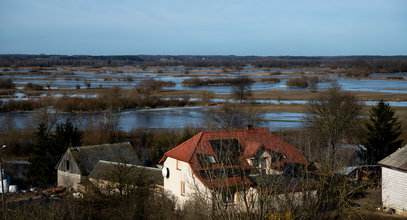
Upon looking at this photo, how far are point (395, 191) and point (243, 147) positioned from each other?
768 centimetres

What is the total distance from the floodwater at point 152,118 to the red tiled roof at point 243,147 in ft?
60.1

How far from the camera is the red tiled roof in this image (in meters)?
10.6

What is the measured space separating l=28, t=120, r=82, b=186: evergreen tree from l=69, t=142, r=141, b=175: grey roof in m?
2.40

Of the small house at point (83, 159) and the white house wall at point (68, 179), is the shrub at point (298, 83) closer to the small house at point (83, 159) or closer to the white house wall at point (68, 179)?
the small house at point (83, 159)

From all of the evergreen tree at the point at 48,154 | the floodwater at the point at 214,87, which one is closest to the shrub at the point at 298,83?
the floodwater at the point at 214,87

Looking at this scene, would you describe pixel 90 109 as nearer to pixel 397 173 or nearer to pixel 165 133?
pixel 165 133

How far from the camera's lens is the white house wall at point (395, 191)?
1623cm

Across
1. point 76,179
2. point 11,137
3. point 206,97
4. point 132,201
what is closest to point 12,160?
point 11,137

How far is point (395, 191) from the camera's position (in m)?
16.5

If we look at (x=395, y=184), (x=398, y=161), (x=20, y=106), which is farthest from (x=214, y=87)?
(x=395, y=184)

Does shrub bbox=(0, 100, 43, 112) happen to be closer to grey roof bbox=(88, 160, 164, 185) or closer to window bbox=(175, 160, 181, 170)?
grey roof bbox=(88, 160, 164, 185)

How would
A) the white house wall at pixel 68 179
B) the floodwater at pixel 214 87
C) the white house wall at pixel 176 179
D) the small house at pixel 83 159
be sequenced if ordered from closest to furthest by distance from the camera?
1. the white house wall at pixel 176 179
2. the white house wall at pixel 68 179
3. the small house at pixel 83 159
4. the floodwater at pixel 214 87

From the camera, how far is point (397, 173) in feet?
54.3

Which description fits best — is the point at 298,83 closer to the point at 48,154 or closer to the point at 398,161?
the point at 48,154
